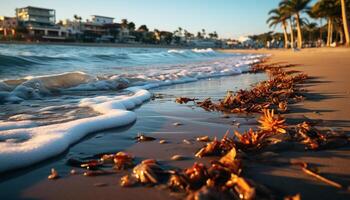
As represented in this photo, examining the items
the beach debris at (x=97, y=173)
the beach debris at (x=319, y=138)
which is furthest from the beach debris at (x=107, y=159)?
the beach debris at (x=319, y=138)

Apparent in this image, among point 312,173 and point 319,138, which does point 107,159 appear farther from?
point 319,138

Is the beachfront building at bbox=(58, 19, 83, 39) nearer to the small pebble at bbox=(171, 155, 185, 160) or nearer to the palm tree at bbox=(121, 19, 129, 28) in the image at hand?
the palm tree at bbox=(121, 19, 129, 28)

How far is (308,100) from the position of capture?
4281mm

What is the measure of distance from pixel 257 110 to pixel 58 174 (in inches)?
92.1

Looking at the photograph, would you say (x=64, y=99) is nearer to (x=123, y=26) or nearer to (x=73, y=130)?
(x=73, y=130)

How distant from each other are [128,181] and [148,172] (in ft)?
0.39

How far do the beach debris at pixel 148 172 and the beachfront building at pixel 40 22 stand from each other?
289 ft

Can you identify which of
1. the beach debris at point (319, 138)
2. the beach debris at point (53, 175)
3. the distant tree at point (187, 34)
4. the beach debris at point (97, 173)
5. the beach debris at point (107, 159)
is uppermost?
the distant tree at point (187, 34)

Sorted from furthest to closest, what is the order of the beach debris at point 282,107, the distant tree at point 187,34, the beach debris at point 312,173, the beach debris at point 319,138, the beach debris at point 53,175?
1. the distant tree at point 187,34
2. the beach debris at point 282,107
3. the beach debris at point 319,138
4. the beach debris at point 53,175
5. the beach debris at point 312,173

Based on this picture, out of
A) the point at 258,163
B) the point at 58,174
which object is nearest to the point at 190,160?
the point at 258,163

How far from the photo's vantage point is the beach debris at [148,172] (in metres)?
1.81

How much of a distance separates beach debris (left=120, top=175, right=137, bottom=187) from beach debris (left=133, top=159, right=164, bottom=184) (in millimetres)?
24

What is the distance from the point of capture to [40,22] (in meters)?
94.3

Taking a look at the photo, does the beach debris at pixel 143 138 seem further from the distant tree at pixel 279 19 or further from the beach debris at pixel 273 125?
the distant tree at pixel 279 19
